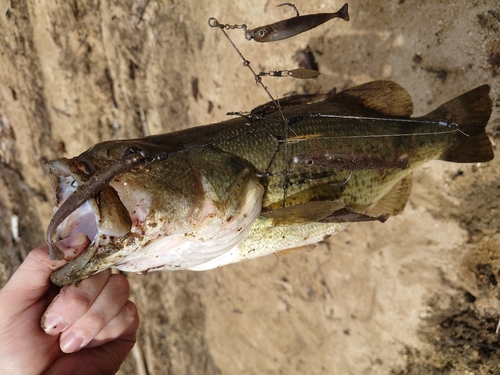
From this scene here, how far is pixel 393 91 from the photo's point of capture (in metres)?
2.37

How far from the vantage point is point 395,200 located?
2627 millimetres

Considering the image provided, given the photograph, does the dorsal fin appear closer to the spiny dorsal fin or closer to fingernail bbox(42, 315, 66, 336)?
the spiny dorsal fin

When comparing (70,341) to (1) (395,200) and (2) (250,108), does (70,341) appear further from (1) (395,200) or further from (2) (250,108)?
(2) (250,108)

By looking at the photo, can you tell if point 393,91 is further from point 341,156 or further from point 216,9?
point 216,9

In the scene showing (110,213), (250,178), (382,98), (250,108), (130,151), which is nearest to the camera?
(110,213)

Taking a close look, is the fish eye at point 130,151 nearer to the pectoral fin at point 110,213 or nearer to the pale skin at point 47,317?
the pectoral fin at point 110,213

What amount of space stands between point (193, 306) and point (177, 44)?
300 centimetres

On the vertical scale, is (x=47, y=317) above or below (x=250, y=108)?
below

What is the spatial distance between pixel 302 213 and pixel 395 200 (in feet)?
3.42

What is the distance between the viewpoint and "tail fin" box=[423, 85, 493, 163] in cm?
239

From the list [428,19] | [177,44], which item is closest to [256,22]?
[177,44]

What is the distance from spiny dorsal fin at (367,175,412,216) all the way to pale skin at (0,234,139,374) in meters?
1.76

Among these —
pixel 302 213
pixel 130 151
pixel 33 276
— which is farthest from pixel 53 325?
pixel 302 213

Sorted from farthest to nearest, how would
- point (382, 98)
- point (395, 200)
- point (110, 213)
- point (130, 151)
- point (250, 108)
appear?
point (250, 108) < point (395, 200) < point (382, 98) < point (130, 151) < point (110, 213)
